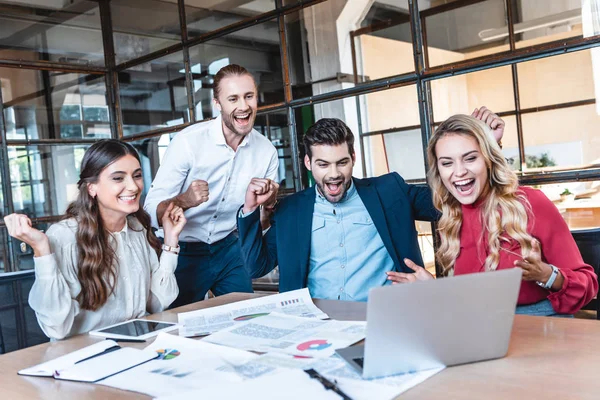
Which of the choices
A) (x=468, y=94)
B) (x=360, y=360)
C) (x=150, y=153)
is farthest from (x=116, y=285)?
(x=150, y=153)

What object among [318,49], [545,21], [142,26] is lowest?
[545,21]

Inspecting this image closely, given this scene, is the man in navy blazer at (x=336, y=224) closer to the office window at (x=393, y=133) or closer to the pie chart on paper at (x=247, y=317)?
the office window at (x=393, y=133)

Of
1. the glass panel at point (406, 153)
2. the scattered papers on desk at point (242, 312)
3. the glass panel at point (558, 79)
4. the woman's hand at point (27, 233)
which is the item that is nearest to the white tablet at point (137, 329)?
the scattered papers on desk at point (242, 312)

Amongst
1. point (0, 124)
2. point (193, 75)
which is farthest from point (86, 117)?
point (193, 75)

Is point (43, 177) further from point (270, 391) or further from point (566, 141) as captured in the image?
point (270, 391)

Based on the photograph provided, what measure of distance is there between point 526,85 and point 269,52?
1319 mm

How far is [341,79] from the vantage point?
2850 mm

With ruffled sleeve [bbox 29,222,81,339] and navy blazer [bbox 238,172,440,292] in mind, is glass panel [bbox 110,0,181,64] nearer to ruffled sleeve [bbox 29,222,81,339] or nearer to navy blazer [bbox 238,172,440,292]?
navy blazer [bbox 238,172,440,292]

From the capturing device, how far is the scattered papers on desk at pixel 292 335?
1.29 meters

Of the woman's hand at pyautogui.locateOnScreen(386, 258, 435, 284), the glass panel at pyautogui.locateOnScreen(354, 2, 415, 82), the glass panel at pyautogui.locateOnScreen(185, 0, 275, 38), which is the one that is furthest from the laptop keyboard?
the glass panel at pyautogui.locateOnScreen(185, 0, 275, 38)

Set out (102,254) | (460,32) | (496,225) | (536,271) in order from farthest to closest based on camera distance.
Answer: (460,32)
(102,254)
(496,225)
(536,271)

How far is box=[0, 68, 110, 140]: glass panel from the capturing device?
12.0 ft

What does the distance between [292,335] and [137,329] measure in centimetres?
50

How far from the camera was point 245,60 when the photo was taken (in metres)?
3.24
